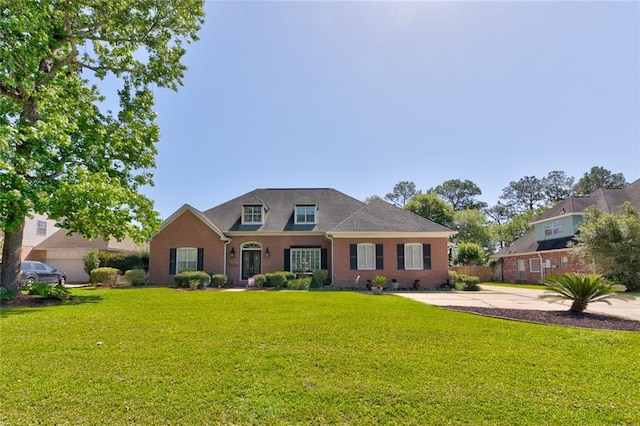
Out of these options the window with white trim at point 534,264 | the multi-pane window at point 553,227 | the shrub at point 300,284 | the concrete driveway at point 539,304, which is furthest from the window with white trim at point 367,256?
the multi-pane window at point 553,227

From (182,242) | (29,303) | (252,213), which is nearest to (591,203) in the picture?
(252,213)

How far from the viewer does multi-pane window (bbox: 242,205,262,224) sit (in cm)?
2161

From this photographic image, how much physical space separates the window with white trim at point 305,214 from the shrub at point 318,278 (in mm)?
3789

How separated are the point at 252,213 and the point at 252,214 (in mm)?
65

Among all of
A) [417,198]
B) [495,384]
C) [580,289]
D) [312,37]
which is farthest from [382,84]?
[417,198]

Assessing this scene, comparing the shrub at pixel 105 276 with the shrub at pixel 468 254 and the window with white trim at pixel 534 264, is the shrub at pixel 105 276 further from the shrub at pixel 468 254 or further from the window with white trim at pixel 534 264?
the window with white trim at pixel 534 264

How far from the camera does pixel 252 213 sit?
21.7 meters

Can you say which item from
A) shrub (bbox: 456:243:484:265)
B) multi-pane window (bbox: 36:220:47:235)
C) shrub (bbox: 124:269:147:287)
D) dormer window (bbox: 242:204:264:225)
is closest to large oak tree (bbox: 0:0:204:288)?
shrub (bbox: 124:269:147:287)

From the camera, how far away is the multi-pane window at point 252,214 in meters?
21.6

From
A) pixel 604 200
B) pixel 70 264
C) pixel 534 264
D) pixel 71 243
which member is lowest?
pixel 534 264

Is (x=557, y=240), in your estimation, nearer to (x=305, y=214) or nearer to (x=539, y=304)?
(x=539, y=304)

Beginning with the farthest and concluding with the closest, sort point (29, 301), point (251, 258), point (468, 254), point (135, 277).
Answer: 1. point (468, 254)
2. point (251, 258)
3. point (135, 277)
4. point (29, 301)

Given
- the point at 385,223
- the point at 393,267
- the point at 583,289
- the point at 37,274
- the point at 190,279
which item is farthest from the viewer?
the point at 385,223

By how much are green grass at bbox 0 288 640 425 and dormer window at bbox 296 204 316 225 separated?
45.9 ft
